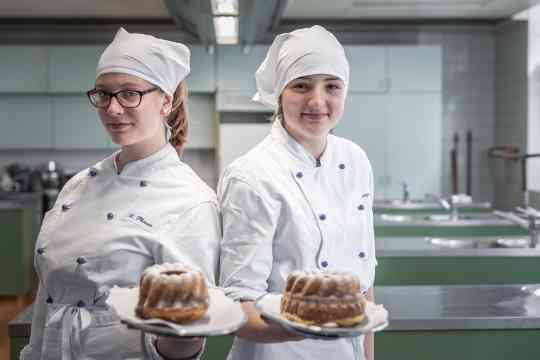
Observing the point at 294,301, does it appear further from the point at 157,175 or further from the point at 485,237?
the point at 485,237

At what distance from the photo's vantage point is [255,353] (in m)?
1.62

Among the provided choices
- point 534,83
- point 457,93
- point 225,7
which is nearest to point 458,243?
point 225,7

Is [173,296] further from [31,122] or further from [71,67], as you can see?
[31,122]

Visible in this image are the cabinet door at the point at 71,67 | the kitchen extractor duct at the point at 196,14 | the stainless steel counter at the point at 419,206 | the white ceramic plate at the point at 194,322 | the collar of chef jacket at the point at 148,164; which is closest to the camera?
the white ceramic plate at the point at 194,322

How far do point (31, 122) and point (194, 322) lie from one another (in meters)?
5.90

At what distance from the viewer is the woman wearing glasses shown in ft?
4.58

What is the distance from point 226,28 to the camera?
15.7ft

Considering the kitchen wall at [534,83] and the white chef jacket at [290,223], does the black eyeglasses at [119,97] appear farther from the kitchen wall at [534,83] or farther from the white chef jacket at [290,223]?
the kitchen wall at [534,83]

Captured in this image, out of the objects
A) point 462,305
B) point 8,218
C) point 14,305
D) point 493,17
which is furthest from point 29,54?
point 462,305

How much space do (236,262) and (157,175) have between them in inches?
10.1

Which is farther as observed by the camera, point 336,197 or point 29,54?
point 29,54

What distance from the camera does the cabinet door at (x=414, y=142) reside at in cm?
650

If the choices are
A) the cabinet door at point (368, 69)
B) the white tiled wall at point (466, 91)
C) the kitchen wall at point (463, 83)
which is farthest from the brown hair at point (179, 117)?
the white tiled wall at point (466, 91)

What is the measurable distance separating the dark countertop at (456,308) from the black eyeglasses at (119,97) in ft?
3.07
